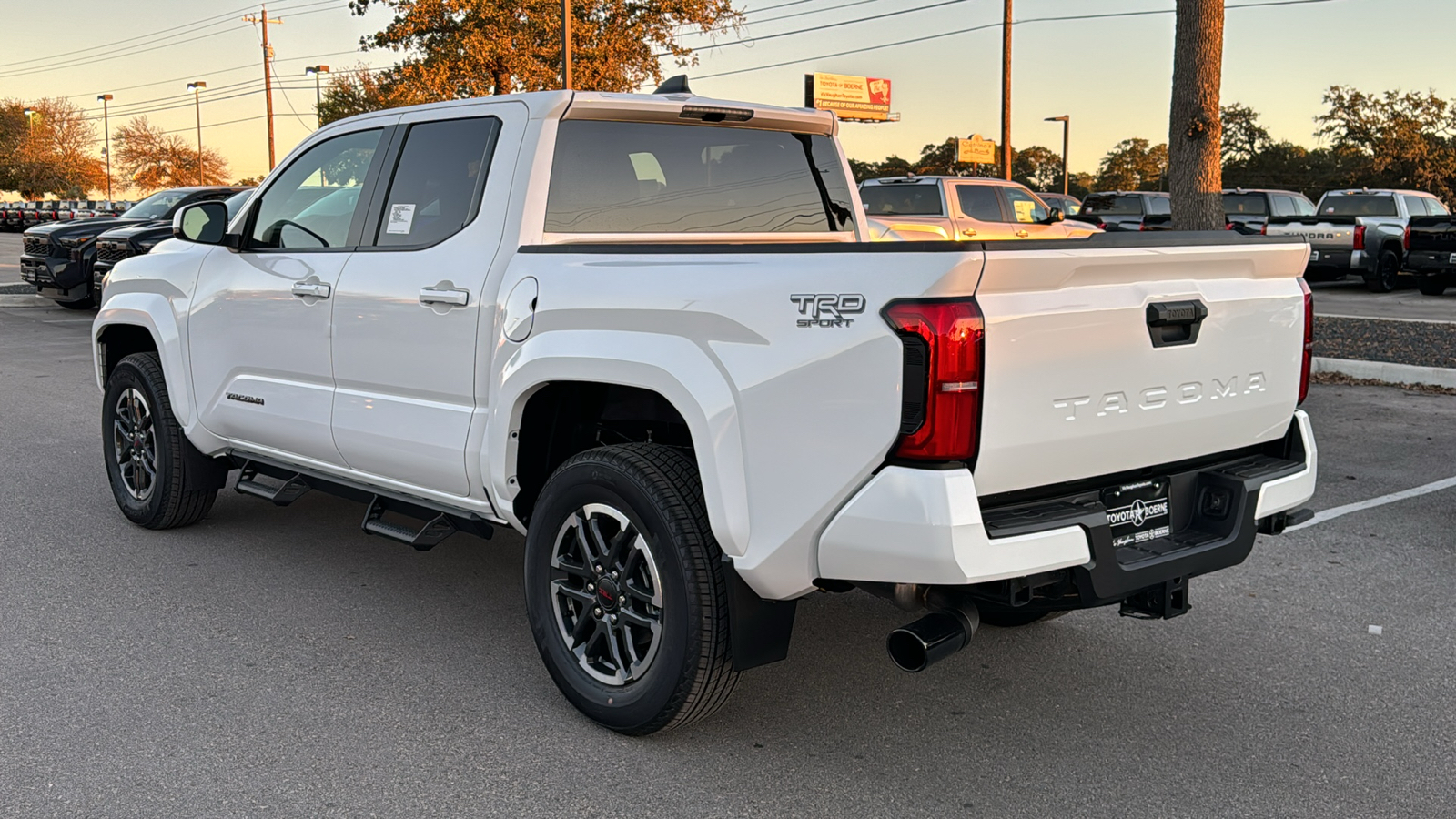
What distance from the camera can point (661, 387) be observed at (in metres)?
3.54

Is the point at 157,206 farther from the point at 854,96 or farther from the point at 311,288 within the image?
the point at 854,96

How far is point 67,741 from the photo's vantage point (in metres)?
3.68

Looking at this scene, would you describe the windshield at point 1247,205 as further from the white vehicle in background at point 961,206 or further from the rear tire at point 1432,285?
the white vehicle in background at point 961,206

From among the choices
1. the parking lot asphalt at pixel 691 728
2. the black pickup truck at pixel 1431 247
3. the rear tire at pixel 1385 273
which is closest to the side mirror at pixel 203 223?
the parking lot asphalt at pixel 691 728

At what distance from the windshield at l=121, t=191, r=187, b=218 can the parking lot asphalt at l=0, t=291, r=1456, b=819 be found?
13.9 meters

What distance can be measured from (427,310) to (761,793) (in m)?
2.05

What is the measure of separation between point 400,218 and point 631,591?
1.86 meters

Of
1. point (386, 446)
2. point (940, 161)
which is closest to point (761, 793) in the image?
point (386, 446)

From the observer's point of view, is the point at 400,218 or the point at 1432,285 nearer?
the point at 400,218

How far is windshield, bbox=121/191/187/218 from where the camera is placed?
1834 centimetres

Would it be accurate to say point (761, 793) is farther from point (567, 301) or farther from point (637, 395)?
point (567, 301)

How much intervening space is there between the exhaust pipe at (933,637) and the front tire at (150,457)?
4041mm

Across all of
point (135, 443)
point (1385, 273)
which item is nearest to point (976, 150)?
point (1385, 273)

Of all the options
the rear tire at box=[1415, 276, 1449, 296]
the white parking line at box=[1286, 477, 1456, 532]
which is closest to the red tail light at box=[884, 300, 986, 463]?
the white parking line at box=[1286, 477, 1456, 532]
